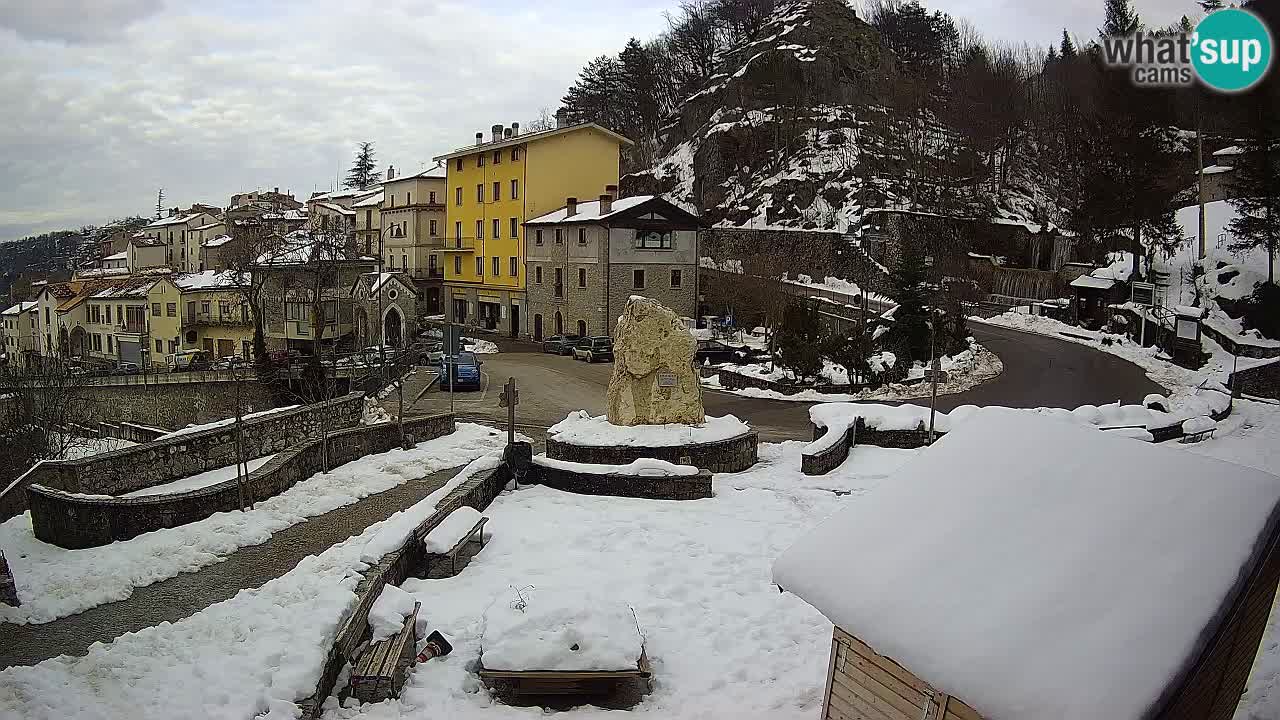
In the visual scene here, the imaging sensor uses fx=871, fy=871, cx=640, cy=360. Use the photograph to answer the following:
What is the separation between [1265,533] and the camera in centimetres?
530

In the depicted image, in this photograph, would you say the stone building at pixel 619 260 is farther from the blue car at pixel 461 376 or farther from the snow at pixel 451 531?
the snow at pixel 451 531

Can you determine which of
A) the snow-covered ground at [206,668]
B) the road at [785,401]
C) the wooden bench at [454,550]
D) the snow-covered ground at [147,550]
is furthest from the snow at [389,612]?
Result: the road at [785,401]

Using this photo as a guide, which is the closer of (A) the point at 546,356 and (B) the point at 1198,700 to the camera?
(B) the point at 1198,700

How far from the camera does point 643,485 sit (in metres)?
14.9

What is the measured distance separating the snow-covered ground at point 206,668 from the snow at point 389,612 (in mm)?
331

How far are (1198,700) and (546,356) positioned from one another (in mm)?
32677

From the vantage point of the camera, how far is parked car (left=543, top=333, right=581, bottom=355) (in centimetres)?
3731

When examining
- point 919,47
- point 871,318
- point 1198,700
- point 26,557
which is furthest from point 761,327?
point 919,47

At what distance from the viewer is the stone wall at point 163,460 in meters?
13.4

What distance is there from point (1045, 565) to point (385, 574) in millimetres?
7052

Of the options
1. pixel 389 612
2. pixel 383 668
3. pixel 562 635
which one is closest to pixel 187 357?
pixel 389 612

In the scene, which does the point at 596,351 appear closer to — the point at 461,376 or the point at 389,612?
the point at 461,376

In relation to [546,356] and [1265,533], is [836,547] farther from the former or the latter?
[546,356]

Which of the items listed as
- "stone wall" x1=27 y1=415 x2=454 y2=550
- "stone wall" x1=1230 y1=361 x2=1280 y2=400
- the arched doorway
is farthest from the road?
"stone wall" x1=27 y1=415 x2=454 y2=550
